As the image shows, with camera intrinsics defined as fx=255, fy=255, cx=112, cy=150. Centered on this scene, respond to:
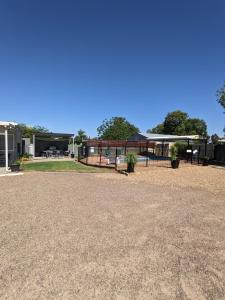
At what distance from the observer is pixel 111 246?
5086mm

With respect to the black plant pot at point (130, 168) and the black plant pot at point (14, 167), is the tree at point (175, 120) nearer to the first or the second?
the black plant pot at point (130, 168)

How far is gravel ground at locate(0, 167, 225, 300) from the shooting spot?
366 cm

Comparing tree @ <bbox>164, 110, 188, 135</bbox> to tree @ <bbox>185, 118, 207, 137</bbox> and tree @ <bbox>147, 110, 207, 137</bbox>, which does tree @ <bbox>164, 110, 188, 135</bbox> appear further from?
tree @ <bbox>185, 118, 207, 137</bbox>

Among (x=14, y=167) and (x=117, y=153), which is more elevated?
(x=117, y=153)

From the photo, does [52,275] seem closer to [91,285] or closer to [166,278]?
[91,285]

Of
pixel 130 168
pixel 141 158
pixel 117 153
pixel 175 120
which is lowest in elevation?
pixel 130 168

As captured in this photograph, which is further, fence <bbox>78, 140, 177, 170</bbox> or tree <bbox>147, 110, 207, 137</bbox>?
tree <bbox>147, 110, 207, 137</bbox>

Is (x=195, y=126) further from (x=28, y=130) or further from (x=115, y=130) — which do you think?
(x=28, y=130)

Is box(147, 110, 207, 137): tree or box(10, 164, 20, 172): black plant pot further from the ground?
box(147, 110, 207, 137): tree

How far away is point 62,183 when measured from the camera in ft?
40.4

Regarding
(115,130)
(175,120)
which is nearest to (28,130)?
(115,130)

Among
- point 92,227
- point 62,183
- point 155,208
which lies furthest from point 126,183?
point 92,227

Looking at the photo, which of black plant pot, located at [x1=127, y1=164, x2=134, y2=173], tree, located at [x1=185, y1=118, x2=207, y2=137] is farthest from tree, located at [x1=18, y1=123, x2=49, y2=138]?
tree, located at [x1=185, y1=118, x2=207, y2=137]

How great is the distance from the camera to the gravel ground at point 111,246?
12.0 ft
